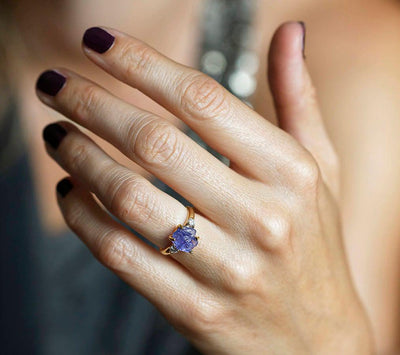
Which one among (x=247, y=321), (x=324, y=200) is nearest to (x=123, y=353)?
(x=247, y=321)

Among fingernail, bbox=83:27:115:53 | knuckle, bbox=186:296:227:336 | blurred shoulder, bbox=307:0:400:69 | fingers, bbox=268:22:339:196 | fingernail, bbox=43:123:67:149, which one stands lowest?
knuckle, bbox=186:296:227:336

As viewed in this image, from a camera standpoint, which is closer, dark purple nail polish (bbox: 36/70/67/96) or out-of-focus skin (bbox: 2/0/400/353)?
dark purple nail polish (bbox: 36/70/67/96)

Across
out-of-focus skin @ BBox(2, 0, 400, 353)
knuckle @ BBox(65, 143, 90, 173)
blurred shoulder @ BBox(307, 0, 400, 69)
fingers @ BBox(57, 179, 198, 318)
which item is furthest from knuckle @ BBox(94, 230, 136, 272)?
blurred shoulder @ BBox(307, 0, 400, 69)

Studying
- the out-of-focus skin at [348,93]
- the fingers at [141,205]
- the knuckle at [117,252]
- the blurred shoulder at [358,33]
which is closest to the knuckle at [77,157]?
the fingers at [141,205]

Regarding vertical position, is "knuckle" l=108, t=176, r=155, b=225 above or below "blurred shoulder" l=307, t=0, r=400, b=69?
below

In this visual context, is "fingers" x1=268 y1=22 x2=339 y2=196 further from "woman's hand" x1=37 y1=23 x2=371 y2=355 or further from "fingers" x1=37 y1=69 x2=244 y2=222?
"fingers" x1=37 y1=69 x2=244 y2=222

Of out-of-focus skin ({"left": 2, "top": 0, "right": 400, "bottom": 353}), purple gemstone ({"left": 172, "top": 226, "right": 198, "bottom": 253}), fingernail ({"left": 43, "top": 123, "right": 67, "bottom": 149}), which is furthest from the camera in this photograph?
out-of-focus skin ({"left": 2, "top": 0, "right": 400, "bottom": 353})

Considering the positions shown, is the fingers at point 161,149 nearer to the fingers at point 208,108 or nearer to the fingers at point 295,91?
the fingers at point 208,108

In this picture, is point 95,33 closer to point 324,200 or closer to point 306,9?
point 324,200
